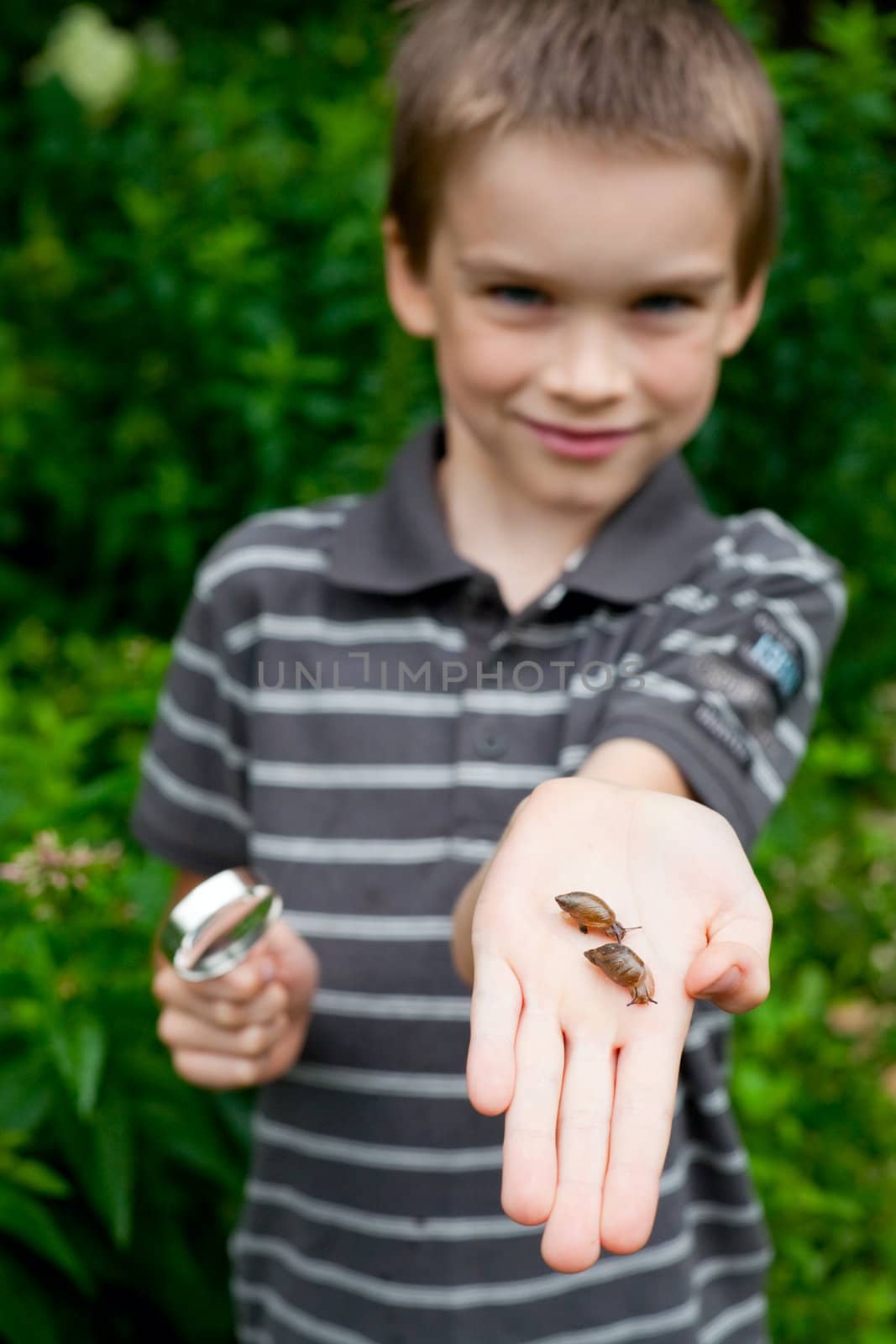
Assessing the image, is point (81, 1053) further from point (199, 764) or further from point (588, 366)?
point (588, 366)

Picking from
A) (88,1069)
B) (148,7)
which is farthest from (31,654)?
(148,7)

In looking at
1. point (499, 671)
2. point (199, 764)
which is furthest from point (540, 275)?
point (199, 764)

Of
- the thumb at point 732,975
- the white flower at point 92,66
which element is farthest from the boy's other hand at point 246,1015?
the white flower at point 92,66

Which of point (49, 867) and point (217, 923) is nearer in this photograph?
point (217, 923)

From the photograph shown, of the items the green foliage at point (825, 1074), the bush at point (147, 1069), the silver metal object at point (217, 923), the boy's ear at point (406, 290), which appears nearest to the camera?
the silver metal object at point (217, 923)

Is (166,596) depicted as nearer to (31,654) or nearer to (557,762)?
(31,654)

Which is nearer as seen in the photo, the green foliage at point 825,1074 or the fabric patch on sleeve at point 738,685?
the fabric patch on sleeve at point 738,685

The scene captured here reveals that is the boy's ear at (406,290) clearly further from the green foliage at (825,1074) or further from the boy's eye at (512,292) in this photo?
the green foliage at (825,1074)

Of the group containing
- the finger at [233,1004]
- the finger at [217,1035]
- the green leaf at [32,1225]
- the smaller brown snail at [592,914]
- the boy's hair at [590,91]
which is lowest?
the green leaf at [32,1225]
